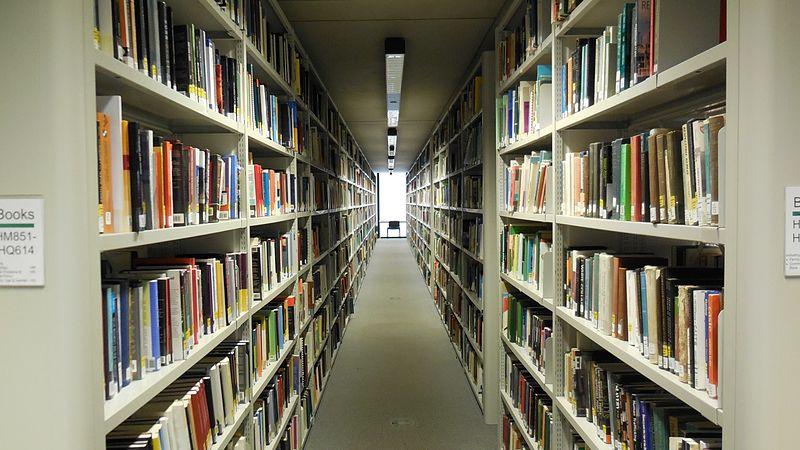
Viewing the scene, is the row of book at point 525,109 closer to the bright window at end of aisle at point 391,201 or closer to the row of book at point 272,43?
the row of book at point 272,43

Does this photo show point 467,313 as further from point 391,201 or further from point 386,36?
point 391,201

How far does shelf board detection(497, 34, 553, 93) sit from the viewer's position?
226cm

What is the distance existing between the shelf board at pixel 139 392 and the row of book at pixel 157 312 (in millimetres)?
15

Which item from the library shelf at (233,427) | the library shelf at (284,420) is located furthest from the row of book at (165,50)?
the library shelf at (284,420)

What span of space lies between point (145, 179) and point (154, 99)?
0.39m

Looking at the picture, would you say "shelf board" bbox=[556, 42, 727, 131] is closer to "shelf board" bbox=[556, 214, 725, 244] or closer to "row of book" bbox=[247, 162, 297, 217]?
"shelf board" bbox=[556, 214, 725, 244]

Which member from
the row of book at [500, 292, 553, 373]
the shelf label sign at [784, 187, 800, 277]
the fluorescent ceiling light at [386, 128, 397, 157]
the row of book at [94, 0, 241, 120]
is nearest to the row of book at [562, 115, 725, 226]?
the shelf label sign at [784, 187, 800, 277]

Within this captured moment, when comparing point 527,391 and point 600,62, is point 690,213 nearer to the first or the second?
point 600,62

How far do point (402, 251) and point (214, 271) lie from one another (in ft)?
45.5

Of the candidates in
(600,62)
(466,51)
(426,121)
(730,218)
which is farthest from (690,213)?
(426,121)

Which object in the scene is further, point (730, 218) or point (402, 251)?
point (402, 251)

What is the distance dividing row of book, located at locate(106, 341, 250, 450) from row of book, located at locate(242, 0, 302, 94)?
1428mm

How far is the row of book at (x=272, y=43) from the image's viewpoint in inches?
94.2

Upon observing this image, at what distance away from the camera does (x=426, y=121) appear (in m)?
7.84
